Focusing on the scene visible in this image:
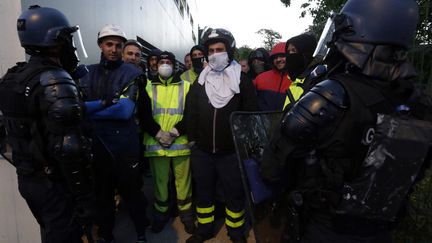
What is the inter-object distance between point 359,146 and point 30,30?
1876 mm

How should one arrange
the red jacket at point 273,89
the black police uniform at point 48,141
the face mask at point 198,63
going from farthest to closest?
the face mask at point 198,63
the red jacket at point 273,89
the black police uniform at point 48,141

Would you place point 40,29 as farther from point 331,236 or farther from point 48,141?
point 331,236

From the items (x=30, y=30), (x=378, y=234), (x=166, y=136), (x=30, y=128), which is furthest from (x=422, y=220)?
(x=30, y=30)

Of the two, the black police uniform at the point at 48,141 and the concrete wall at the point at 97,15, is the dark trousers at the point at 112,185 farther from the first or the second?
the concrete wall at the point at 97,15

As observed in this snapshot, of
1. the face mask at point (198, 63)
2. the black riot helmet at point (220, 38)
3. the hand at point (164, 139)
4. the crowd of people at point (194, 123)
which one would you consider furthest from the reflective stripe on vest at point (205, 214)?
the face mask at point (198, 63)

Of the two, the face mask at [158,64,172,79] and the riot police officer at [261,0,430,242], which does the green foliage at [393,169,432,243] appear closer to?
the riot police officer at [261,0,430,242]

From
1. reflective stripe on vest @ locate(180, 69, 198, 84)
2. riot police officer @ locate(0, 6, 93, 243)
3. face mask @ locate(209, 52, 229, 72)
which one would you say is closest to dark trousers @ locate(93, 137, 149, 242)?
riot police officer @ locate(0, 6, 93, 243)

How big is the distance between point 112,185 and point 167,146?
65 cm

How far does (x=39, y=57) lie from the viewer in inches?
68.6

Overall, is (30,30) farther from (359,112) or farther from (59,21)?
(359,112)

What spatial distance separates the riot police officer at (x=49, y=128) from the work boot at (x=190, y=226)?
1.43 meters

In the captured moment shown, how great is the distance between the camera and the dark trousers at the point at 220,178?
9.06 ft

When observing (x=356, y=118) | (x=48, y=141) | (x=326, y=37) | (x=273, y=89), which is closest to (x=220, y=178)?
(x=273, y=89)

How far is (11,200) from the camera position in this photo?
99.9 inches
